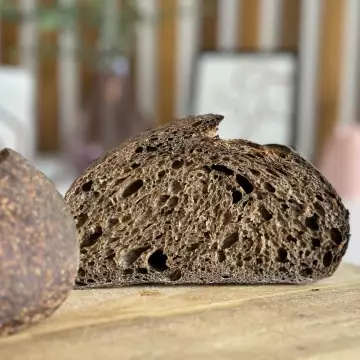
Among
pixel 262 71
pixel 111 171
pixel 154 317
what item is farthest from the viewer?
pixel 262 71

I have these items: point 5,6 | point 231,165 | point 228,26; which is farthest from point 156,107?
point 231,165

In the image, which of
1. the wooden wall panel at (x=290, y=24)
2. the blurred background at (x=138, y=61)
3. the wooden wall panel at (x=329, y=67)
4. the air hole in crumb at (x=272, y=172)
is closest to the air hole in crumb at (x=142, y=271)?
the air hole in crumb at (x=272, y=172)

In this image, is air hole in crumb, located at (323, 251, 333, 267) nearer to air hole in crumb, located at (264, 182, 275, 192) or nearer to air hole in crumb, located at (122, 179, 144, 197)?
air hole in crumb, located at (264, 182, 275, 192)

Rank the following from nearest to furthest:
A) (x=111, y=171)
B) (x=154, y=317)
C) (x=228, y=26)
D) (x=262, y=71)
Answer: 1. (x=154, y=317)
2. (x=111, y=171)
3. (x=262, y=71)
4. (x=228, y=26)

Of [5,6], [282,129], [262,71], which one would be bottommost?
[282,129]

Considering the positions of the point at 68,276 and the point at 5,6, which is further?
the point at 5,6

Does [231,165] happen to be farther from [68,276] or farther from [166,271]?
[68,276]
